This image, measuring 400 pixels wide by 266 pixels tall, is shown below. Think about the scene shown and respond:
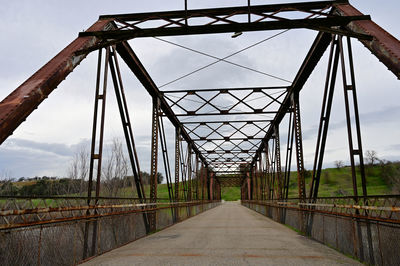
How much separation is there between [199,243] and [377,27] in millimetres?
7353

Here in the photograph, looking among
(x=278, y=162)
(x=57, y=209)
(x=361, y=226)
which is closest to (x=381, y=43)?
(x=361, y=226)

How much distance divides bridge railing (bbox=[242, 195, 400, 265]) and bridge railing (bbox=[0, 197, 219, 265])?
226 inches

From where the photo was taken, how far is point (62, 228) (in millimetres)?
5406

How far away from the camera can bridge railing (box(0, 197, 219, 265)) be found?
4.50 meters

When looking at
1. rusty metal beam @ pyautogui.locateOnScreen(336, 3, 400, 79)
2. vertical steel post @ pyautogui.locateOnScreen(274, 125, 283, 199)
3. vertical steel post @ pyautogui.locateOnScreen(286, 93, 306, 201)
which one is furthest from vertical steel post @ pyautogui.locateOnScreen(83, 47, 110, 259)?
vertical steel post @ pyautogui.locateOnScreen(274, 125, 283, 199)

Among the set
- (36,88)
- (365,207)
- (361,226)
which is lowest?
(361,226)

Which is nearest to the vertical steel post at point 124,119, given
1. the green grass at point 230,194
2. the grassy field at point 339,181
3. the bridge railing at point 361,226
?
the bridge railing at point 361,226

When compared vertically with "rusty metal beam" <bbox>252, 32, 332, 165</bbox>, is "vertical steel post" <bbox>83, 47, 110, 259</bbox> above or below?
below

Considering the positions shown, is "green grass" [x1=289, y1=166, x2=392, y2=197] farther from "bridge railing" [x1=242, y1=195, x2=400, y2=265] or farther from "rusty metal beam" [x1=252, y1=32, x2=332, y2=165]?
"bridge railing" [x1=242, y1=195, x2=400, y2=265]

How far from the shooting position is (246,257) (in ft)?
20.2

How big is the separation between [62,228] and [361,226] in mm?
6130

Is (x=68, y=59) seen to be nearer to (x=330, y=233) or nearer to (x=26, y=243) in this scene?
(x=26, y=243)

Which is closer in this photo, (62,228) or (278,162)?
(62,228)

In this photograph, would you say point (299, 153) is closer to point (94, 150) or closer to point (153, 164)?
point (153, 164)
